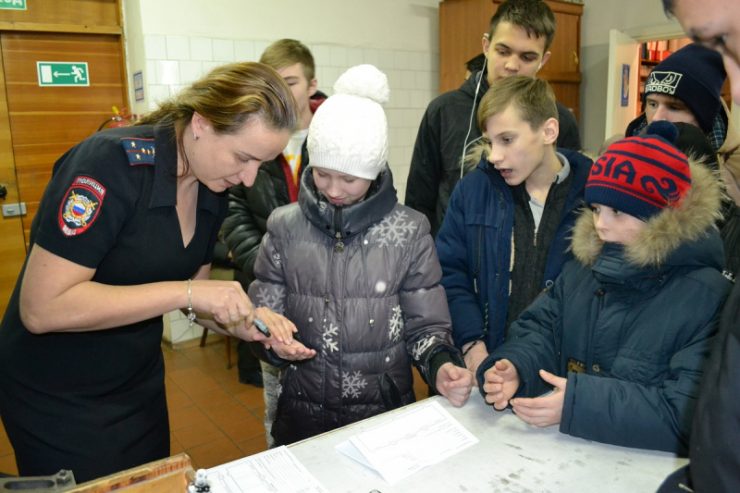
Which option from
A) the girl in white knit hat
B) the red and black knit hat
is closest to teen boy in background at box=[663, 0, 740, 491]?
the red and black knit hat

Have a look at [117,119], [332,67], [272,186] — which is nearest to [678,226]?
[272,186]

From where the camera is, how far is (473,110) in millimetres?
2551

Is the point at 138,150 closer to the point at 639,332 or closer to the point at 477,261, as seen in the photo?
the point at 477,261

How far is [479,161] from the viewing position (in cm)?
202

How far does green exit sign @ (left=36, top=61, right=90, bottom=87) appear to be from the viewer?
4211 millimetres

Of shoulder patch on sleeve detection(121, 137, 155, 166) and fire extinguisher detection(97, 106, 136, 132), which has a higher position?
fire extinguisher detection(97, 106, 136, 132)

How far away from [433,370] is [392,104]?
4.04 meters

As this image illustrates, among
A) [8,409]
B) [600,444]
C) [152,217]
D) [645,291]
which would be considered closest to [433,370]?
[600,444]

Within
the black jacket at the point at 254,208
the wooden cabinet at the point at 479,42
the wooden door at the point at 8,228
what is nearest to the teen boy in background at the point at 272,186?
the black jacket at the point at 254,208

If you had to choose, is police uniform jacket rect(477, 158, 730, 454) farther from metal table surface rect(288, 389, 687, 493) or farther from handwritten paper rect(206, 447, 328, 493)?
handwritten paper rect(206, 447, 328, 493)

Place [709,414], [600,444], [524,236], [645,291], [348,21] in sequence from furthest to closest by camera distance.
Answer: [348,21]
[524,236]
[645,291]
[600,444]
[709,414]

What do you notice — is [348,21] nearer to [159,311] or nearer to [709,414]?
[159,311]

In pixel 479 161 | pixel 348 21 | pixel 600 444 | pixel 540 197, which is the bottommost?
pixel 600 444

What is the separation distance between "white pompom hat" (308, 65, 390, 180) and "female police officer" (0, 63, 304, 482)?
0.18 metres
